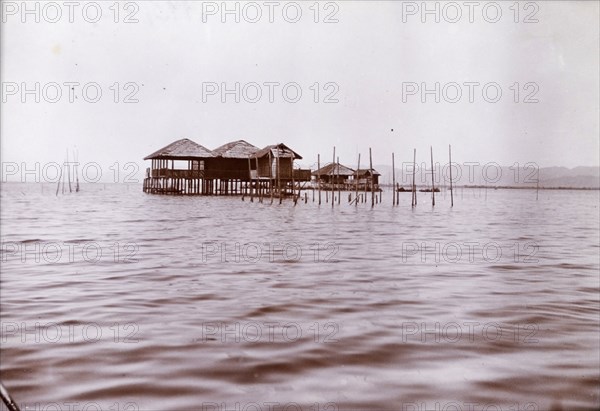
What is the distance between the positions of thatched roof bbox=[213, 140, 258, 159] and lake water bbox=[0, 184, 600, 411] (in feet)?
105

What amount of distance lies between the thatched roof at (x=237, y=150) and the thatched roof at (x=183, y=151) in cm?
113

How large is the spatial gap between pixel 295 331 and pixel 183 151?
37.3 meters

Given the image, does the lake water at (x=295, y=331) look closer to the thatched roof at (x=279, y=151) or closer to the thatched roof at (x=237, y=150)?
the thatched roof at (x=279, y=151)

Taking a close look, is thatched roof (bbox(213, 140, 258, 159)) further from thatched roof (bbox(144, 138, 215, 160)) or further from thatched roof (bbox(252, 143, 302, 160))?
thatched roof (bbox(252, 143, 302, 160))

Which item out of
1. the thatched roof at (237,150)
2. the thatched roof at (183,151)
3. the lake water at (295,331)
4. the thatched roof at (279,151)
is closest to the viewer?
the lake water at (295,331)

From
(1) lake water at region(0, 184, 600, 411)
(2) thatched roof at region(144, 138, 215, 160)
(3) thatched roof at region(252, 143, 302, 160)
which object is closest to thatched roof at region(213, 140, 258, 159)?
Result: (2) thatched roof at region(144, 138, 215, 160)

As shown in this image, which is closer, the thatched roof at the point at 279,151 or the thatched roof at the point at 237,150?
the thatched roof at the point at 279,151

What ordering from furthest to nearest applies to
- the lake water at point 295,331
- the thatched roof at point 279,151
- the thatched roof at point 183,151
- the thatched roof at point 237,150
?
the thatched roof at point 237,150, the thatched roof at point 183,151, the thatched roof at point 279,151, the lake water at point 295,331

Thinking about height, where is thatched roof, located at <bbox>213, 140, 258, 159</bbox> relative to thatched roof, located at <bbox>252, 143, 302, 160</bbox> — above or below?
above

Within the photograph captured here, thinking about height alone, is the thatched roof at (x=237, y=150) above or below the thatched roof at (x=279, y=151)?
above

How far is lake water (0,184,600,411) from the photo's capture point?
12.1ft

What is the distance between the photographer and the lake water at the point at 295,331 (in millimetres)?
3688

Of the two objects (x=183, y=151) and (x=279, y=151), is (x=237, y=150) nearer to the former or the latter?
(x=183, y=151)

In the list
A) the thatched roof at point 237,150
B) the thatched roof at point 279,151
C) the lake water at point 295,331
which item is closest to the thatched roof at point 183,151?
the thatched roof at point 237,150
